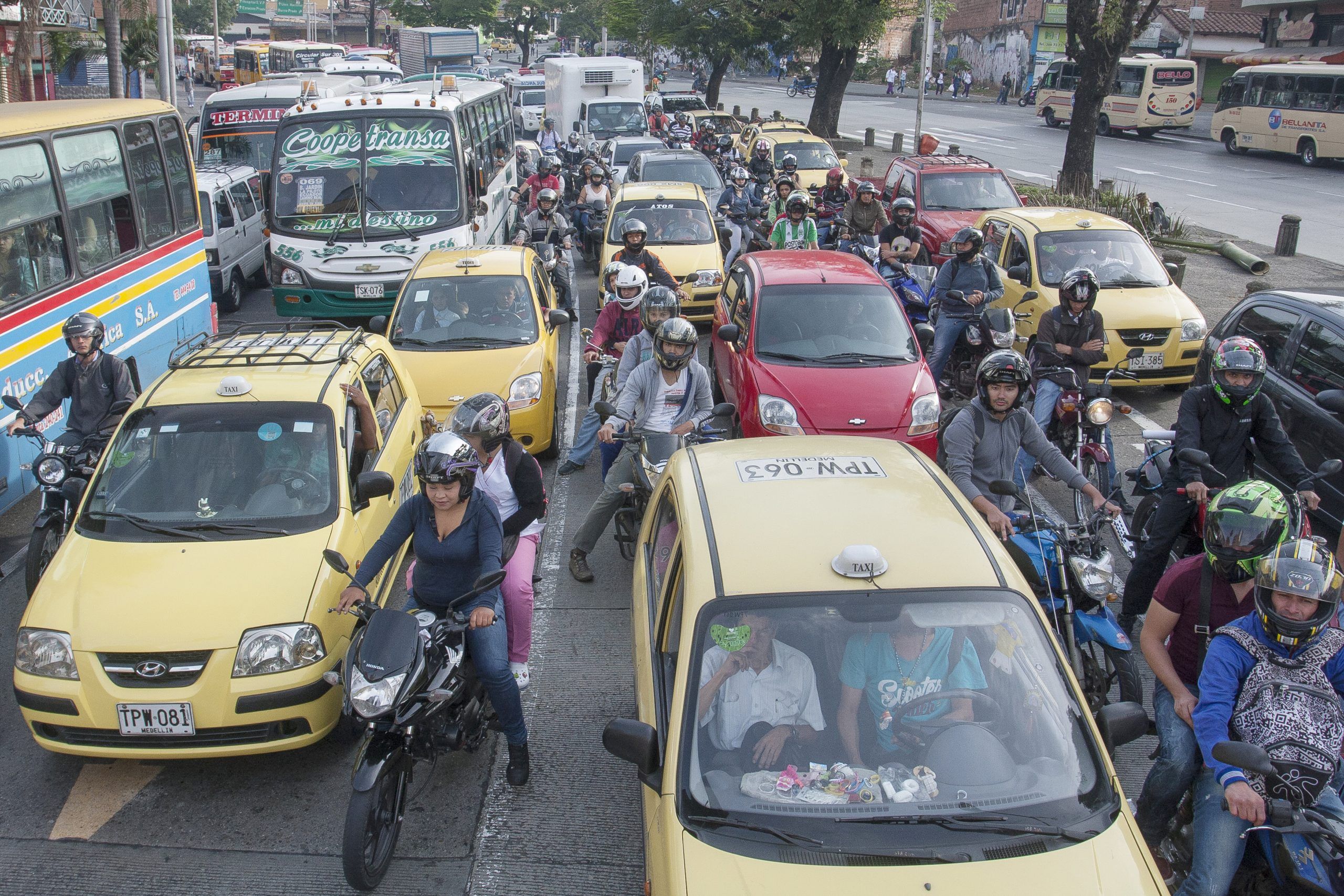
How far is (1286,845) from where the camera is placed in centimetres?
362

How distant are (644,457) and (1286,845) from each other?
451cm

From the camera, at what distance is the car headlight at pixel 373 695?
4465 millimetres

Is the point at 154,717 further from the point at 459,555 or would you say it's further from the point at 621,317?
the point at 621,317

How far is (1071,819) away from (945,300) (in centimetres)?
804

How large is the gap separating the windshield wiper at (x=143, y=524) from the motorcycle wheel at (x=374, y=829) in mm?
1790

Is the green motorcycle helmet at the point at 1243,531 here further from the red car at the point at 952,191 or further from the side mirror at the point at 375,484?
the red car at the point at 952,191

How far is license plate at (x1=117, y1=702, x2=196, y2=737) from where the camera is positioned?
4.92m

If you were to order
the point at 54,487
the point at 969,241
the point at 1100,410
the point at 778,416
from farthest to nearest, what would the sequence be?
1. the point at 969,241
2. the point at 778,416
3. the point at 1100,410
4. the point at 54,487

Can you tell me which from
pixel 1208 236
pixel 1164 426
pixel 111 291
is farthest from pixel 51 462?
pixel 1208 236

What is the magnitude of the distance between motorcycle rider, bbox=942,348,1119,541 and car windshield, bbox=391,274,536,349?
4.74m

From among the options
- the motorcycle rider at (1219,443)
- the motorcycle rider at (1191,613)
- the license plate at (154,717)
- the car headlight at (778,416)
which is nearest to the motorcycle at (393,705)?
the license plate at (154,717)

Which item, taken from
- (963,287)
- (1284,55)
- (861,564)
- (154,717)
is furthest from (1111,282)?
(1284,55)

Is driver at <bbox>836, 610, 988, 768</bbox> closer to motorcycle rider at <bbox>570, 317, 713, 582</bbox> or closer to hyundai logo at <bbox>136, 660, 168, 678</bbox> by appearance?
hyundai logo at <bbox>136, 660, 168, 678</bbox>

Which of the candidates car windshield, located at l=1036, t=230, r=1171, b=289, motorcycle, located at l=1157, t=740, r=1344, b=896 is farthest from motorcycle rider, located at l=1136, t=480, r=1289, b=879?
car windshield, located at l=1036, t=230, r=1171, b=289
